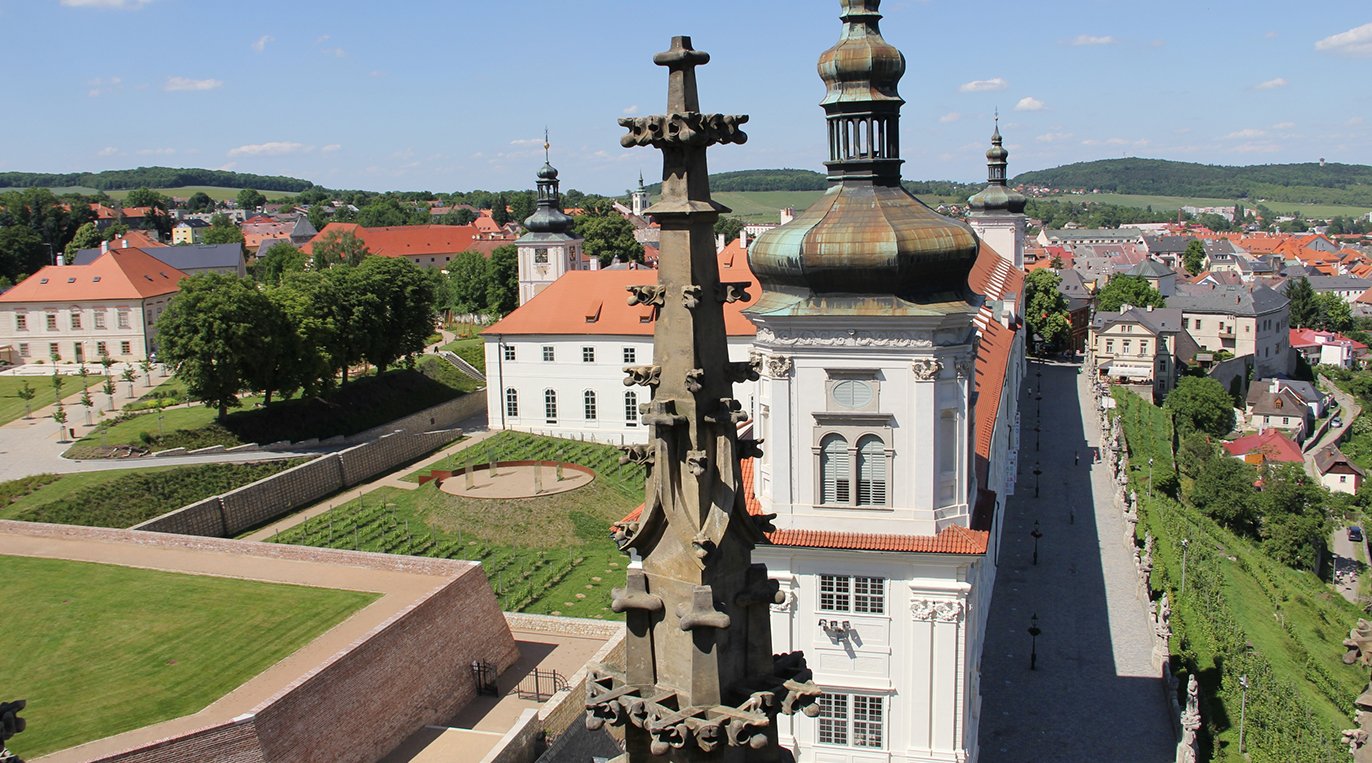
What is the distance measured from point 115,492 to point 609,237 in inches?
2977

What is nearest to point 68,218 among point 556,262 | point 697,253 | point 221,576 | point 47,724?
point 556,262

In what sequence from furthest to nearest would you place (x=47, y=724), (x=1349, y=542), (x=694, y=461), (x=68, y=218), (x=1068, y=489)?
(x=68, y=218) < (x=1349, y=542) < (x=1068, y=489) < (x=47, y=724) < (x=694, y=461)

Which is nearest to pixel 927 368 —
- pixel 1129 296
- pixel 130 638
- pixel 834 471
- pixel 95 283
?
pixel 834 471

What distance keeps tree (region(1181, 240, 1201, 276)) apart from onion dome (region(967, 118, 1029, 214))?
126515mm

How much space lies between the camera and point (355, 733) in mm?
25125

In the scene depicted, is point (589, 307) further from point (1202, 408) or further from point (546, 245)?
point (1202, 408)

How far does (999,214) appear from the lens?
75.2 metres

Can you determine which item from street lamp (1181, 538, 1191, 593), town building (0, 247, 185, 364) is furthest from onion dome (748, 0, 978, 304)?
town building (0, 247, 185, 364)

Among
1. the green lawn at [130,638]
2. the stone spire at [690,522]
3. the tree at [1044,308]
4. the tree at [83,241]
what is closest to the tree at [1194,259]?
the tree at [1044,308]

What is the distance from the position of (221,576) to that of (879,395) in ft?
61.9

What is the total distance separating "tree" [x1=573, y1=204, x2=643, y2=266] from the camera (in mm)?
113875

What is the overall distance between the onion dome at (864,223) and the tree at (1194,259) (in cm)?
17972

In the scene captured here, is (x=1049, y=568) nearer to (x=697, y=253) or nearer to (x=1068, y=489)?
(x=1068, y=489)

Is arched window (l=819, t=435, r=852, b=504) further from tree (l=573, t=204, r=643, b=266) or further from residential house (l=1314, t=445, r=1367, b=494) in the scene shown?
tree (l=573, t=204, r=643, b=266)
